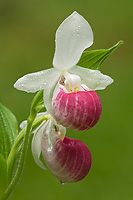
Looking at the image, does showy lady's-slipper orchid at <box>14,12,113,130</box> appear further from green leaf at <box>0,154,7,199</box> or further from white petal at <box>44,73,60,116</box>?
green leaf at <box>0,154,7,199</box>

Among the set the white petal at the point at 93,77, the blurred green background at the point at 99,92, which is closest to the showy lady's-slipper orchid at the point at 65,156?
the white petal at the point at 93,77

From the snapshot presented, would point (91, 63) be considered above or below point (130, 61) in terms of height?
above

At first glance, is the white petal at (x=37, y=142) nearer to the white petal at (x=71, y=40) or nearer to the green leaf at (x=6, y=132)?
the green leaf at (x=6, y=132)

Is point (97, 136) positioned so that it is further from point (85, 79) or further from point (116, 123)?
point (85, 79)

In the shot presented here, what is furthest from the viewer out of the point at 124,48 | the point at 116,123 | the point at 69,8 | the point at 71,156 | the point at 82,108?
the point at 69,8

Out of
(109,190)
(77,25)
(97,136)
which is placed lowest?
(109,190)

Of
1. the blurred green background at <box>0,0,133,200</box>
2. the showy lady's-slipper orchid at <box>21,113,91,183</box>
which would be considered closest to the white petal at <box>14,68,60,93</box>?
the showy lady's-slipper orchid at <box>21,113,91,183</box>

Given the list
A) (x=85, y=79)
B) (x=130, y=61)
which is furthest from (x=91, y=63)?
(x=130, y=61)
